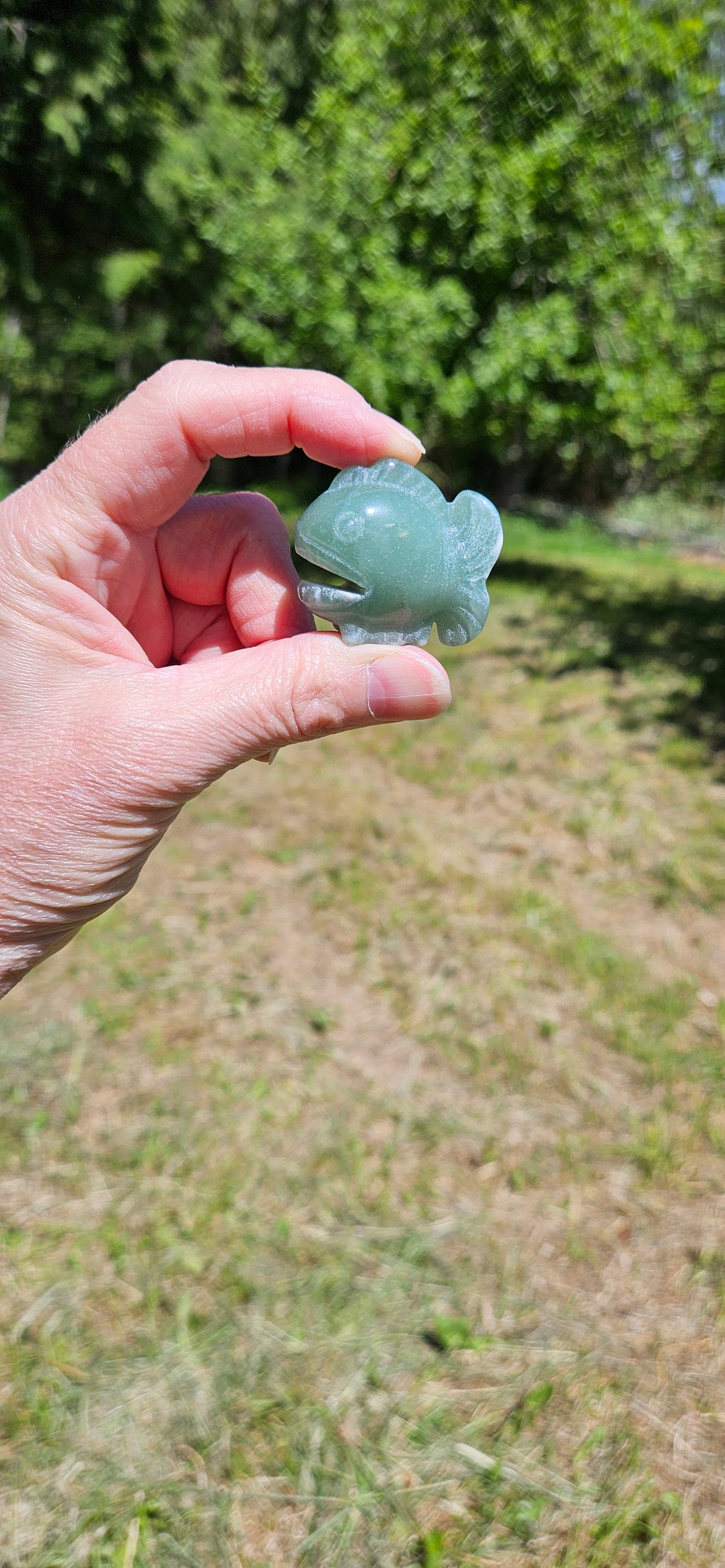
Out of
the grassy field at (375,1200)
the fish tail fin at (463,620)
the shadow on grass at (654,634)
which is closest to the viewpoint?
the fish tail fin at (463,620)

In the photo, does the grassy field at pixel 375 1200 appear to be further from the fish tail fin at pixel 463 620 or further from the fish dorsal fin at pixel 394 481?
the fish dorsal fin at pixel 394 481

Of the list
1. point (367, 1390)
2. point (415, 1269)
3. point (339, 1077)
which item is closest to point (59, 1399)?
point (367, 1390)

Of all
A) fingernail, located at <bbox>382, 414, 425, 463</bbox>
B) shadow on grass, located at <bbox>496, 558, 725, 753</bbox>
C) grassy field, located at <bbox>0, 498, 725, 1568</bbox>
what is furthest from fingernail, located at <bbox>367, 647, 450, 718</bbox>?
shadow on grass, located at <bbox>496, 558, 725, 753</bbox>

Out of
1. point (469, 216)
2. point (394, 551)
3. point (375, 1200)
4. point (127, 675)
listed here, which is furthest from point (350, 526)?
point (469, 216)

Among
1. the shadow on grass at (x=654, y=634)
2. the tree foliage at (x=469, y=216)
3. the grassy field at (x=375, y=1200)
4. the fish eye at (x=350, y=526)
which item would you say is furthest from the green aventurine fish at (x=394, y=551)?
the tree foliage at (x=469, y=216)

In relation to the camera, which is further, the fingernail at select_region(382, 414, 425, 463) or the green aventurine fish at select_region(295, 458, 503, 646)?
the fingernail at select_region(382, 414, 425, 463)

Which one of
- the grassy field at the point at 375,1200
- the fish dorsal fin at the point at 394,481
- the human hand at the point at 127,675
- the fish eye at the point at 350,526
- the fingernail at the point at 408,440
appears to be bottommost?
the grassy field at the point at 375,1200

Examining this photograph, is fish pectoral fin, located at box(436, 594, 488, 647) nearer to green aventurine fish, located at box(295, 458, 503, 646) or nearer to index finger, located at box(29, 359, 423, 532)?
green aventurine fish, located at box(295, 458, 503, 646)

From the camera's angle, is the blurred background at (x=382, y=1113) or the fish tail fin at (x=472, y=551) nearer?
the fish tail fin at (x=472, y=551)
